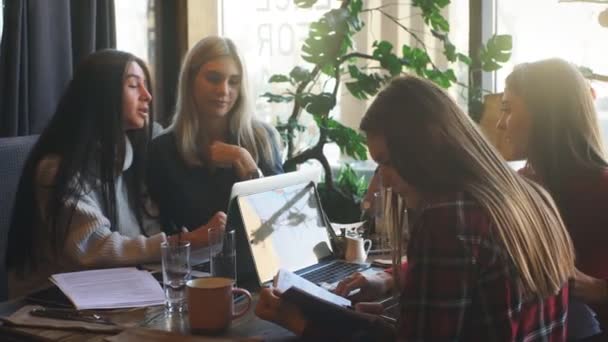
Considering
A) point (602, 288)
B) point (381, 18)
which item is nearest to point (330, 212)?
point (381, 18)

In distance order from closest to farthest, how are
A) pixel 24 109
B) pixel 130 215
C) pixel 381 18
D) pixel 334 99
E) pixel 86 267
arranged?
pixel 86 267
pixel 130 215
pixel 24 109
pixel 334 99
pixel 381 18

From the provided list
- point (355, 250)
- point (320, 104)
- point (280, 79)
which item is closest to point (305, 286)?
point (355, 250)

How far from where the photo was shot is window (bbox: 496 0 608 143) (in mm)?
3031

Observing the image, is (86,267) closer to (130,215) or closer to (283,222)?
(130,215)

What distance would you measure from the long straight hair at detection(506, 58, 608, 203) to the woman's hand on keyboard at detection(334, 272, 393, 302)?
1.66ft

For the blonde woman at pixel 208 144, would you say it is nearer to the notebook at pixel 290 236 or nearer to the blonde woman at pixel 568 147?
the notebook at pixel 290 236

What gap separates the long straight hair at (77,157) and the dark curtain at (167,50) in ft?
4.93

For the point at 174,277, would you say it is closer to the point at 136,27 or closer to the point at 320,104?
the point at 320,104

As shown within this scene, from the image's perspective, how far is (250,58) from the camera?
3.86 m

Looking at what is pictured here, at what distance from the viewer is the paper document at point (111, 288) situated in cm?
155

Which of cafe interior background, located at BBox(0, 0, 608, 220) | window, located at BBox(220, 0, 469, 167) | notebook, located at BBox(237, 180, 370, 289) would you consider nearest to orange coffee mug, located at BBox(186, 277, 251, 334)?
notebook, located at BBox(237, 180, 370, 289)

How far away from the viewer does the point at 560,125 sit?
177cm

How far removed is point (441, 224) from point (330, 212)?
1996 millimetres

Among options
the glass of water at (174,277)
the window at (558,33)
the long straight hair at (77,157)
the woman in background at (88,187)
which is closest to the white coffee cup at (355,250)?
the woman in background at (88,187)
